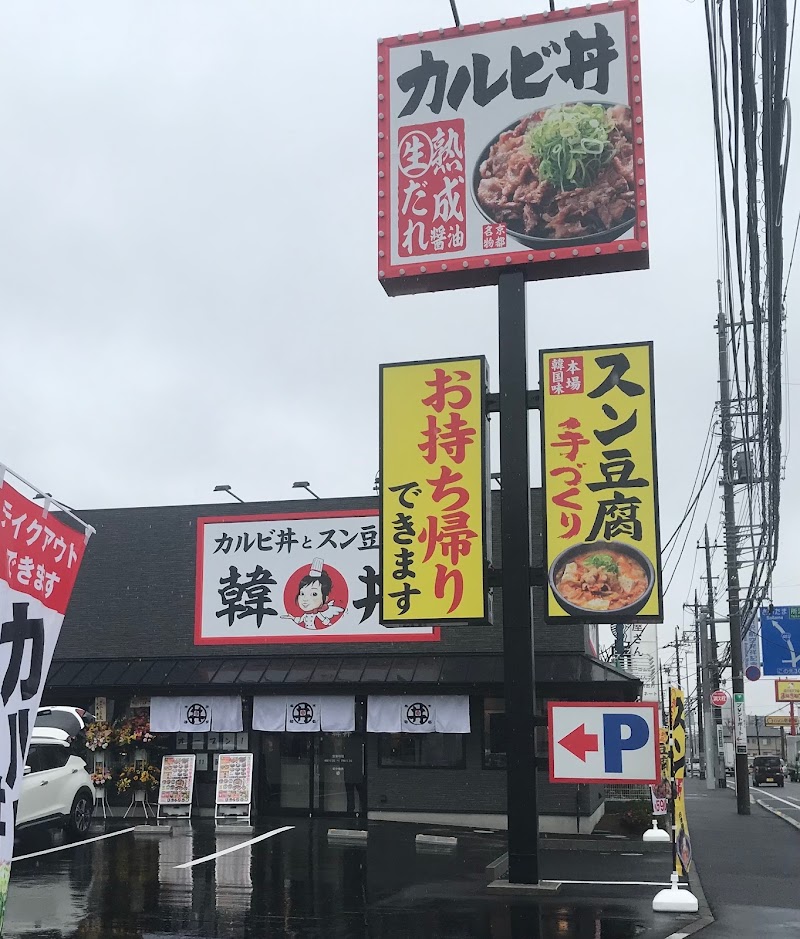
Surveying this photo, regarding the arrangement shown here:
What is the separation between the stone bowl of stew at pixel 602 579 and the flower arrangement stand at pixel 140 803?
12110mm

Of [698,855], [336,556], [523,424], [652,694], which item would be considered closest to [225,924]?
[523,424]

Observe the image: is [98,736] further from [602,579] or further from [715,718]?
[715,718]

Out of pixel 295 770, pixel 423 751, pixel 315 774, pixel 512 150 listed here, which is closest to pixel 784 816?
pixel 423 751

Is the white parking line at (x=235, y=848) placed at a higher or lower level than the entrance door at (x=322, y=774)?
lower

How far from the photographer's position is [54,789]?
18109 millimetres

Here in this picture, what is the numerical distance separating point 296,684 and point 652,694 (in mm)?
47900

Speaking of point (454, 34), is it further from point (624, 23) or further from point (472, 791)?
point (472, 791)

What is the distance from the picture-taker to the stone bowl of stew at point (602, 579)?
44.7 feet

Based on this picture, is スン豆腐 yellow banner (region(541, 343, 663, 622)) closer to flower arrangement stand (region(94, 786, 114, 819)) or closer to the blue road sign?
flower arrangement stand (region(94, 786, 114, 819))

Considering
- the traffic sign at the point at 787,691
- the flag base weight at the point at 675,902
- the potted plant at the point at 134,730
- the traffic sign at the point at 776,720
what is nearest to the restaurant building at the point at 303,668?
the potted plant at the point at 134,730

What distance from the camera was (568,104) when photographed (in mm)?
15375

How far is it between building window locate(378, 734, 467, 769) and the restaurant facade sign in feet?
32.8

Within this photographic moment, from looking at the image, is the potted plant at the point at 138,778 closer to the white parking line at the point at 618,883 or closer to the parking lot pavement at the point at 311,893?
the parking lot pavement at the point at 311,893

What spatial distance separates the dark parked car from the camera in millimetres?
50388
